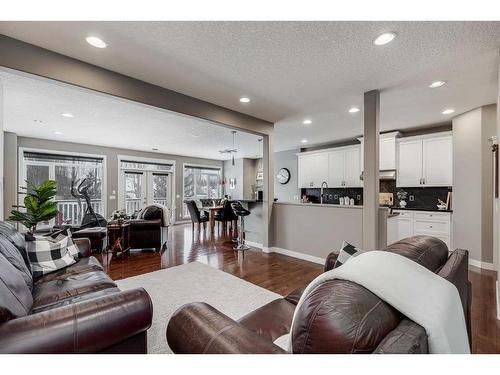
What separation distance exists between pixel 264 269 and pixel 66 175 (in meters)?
6.18

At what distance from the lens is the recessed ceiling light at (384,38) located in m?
1.92

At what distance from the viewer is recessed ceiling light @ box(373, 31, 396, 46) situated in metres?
1.92

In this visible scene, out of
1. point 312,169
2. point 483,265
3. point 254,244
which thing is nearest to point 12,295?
point 254,244

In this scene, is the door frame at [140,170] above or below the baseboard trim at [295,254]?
above

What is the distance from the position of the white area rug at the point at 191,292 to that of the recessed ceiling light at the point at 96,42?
252cm

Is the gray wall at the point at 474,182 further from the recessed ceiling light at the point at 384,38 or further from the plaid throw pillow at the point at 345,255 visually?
the plaid throw pillow at the point at 345,255

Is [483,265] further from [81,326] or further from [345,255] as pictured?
[81,326]

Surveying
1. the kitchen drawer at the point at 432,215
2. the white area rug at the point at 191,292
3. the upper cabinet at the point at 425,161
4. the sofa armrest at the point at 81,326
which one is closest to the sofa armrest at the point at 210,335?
the sofa armrest at the point at 81,326

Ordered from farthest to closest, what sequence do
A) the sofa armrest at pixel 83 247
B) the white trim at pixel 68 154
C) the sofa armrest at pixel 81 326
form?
the white trim at pixel 68 154 → the sofa armrest at pixel 83 247 → the sofa armrest at pixel 81 326

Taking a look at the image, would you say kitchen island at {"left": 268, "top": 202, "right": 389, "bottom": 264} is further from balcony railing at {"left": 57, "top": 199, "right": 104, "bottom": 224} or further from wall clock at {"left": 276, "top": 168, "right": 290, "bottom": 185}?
balcony railing at {"left": 57, "top": 199, "right": 104, "bottom": 224}

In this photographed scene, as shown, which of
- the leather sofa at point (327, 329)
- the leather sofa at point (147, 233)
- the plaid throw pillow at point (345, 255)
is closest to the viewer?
the leather sofa at point (327, 329)

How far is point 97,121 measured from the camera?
14.7ft
